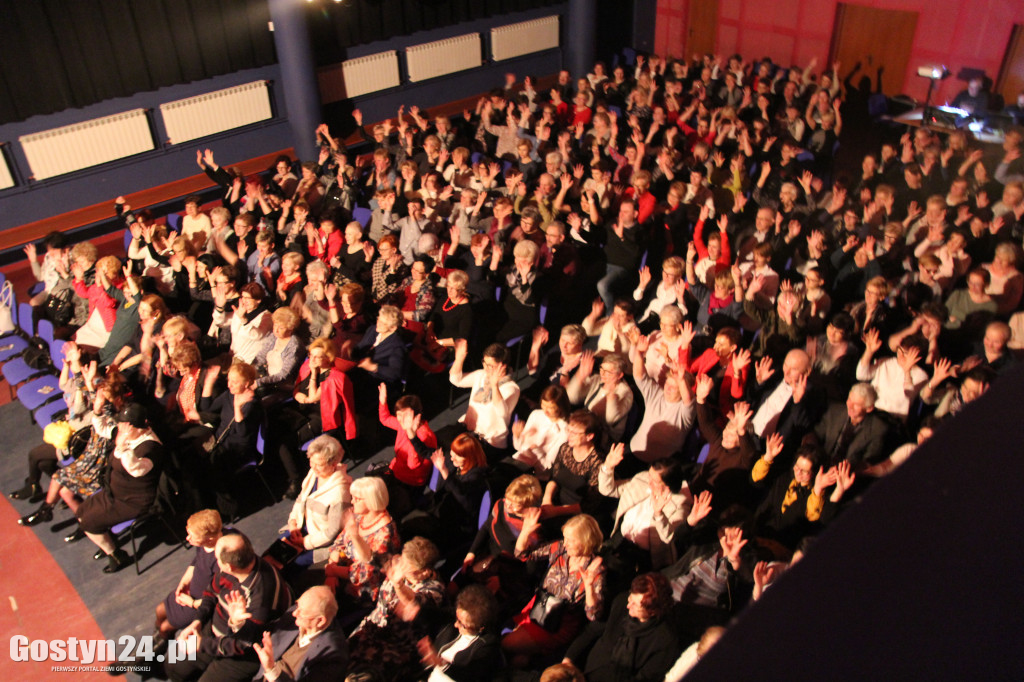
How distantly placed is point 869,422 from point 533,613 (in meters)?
2.00

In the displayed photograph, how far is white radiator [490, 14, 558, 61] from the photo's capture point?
464 inches

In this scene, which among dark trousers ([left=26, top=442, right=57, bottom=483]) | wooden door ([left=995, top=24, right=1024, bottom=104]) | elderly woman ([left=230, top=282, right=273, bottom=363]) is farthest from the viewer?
wooden door ([left=995, top=24, right=1024, bottom=104])

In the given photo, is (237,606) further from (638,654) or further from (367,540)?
(638,654)

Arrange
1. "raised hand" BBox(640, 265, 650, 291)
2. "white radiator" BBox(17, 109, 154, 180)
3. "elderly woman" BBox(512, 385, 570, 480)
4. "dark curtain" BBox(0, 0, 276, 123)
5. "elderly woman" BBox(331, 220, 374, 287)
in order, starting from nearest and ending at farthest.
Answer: "elderly woman" BBox(512, 385, 570, 480)
"raised hand" BBox(640, 265, 650, 291)
"elderly woman" BBox(331, 220, 374, 287)
"dark curtain" BBox(0, 0, 276, 123)
"white radiator" BBox(17, 109, 154, 180)

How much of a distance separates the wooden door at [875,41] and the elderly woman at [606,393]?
873cm

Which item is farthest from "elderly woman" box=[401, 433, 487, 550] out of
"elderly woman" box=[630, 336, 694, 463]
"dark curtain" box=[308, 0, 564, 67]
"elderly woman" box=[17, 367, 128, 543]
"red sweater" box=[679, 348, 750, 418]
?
"dark curtain" box=[308, 0, 564, 67]

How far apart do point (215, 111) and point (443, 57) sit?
377 centimetres

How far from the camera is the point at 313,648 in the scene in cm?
297

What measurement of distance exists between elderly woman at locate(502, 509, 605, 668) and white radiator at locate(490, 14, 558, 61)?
10394 mm

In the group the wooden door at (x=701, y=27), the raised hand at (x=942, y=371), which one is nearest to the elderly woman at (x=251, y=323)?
the raised hand at (x=942, y=371)

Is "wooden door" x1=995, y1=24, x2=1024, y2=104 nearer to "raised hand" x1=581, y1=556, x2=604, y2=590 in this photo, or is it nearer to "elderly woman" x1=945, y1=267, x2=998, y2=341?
"elderly woman" x1=945, y1=267, x2=998, y2=341

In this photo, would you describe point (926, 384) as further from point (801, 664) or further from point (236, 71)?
point (236, 71)

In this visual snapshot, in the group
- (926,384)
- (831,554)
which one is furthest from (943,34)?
(831,554)

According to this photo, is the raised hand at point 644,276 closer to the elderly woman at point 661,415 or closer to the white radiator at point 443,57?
the elderly woman at point 661,415
